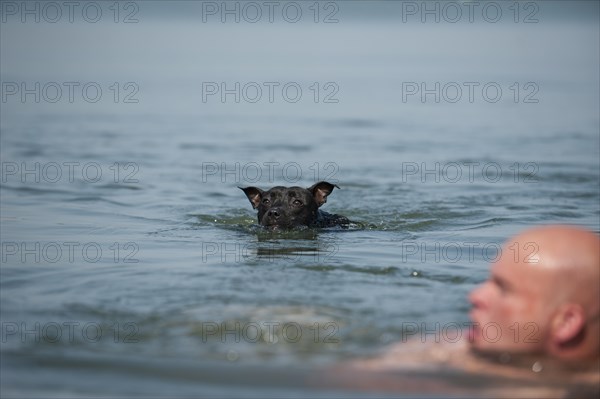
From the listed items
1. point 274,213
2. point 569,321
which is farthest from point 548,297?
point 274,213

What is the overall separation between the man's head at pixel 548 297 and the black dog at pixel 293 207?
7106mm

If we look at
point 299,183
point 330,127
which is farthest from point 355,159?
point 330,127

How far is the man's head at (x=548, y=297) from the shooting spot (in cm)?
557

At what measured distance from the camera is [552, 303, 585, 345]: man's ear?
18.2 feet

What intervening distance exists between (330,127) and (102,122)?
5.29m

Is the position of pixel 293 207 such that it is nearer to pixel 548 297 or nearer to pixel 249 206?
pixel 249 206

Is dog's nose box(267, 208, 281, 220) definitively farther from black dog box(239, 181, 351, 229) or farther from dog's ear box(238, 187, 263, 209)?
dog's ear box(238, 187, 263, 209)

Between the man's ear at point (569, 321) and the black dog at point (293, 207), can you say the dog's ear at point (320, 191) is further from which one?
the man's ear at point (569, 321)

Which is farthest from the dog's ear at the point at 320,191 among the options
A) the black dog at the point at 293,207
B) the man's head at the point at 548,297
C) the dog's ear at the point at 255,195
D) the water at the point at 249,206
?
the man's head at the point at 548,297

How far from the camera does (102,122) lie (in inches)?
928

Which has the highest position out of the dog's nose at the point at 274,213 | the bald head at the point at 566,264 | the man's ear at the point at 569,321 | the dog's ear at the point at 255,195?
the dog's ear at the point at 255,195

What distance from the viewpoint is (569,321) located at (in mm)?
5559

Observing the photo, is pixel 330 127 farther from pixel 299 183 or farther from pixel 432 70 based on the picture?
pixel 432 70

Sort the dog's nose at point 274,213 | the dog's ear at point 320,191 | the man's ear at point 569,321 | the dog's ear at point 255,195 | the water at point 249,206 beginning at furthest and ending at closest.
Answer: the dog's ear at point 255,195 → the dog's ear at point 320,191 → the dog's nose at point 274,213 → the water at point 249,206 → the man's ear at point 569,321
